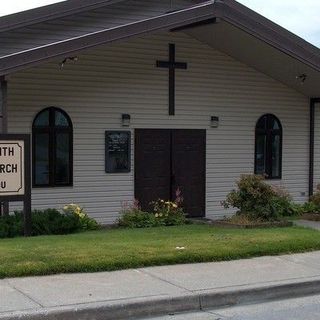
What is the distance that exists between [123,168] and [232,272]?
6427mm

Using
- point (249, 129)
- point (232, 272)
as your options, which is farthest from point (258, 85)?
point (232, 272)

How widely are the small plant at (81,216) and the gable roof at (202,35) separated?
318 centimetres

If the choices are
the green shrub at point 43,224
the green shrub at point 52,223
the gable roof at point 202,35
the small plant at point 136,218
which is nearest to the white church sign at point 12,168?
the green shrub at point 43,224

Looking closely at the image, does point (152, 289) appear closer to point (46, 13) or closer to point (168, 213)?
point (168, 213)

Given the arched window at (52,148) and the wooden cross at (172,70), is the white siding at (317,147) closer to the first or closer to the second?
the wooden cross at (172,70)

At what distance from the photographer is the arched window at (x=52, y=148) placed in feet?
44.6

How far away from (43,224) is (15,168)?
1553 mm

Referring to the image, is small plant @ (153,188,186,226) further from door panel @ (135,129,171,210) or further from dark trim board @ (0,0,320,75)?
dark trim board @ (0,0,320,75)

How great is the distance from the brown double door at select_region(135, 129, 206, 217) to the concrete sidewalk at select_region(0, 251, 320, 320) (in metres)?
5.91

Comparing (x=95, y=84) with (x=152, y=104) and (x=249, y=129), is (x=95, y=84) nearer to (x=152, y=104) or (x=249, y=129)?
(x=152, y=104)

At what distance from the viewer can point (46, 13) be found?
13359mm

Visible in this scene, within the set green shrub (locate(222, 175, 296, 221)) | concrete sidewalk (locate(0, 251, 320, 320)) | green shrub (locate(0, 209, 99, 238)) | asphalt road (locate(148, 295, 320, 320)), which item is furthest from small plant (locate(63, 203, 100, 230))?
asphalt road (locate(148, 295, 320, 320))

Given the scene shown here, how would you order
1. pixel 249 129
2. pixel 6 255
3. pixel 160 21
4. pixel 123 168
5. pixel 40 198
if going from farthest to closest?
pixel 249 129 → pixel 123 168 → pixel 40 198 → pixel 160 21 → pixel 6 255

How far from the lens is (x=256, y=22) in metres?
13.8
